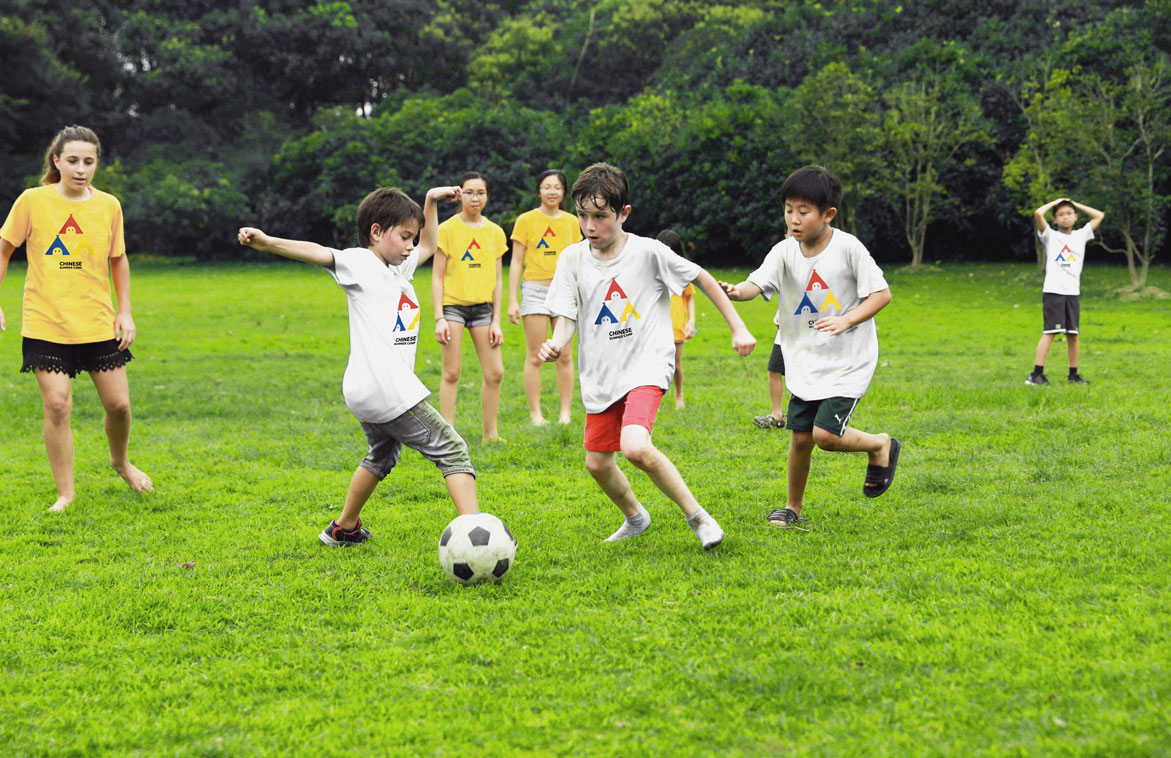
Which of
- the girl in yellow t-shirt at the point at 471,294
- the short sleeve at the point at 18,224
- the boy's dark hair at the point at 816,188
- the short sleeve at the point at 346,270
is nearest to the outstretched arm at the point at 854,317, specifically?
the boy's dark hair at the point at 816,188

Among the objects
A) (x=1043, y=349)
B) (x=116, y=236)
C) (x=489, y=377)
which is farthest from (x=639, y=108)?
(x=116, y=236)

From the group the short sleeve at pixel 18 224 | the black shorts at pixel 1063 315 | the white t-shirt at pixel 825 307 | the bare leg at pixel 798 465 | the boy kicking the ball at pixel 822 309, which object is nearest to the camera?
the boy kicking the ball at pixel 822 309

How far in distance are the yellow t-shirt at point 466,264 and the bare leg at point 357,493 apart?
323 cm

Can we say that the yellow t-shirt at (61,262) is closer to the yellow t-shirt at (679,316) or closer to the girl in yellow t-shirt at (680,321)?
the girl in yellow t-shirt at (680,321)

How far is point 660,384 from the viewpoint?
16.8 feet

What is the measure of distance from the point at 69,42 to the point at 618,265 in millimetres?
45066

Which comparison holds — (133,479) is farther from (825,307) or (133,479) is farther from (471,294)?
(825,307)

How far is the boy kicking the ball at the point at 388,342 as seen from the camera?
4988mm

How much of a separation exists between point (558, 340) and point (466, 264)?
345 centimetres

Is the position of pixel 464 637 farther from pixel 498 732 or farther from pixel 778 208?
pixel 778 208

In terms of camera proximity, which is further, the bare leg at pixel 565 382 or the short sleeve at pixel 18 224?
the bare leg at pixel 565 382

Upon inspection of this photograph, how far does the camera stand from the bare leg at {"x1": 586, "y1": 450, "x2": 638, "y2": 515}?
5234 mm

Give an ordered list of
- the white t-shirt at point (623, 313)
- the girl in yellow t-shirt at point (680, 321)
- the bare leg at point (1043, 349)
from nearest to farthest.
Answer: the white t-shirt at point (623, 313) < the girl in yellow t-shirt at point (680, 321) < the bare leg at point (1043, 349)

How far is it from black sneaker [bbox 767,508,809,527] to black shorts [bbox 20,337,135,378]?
13.6ft
